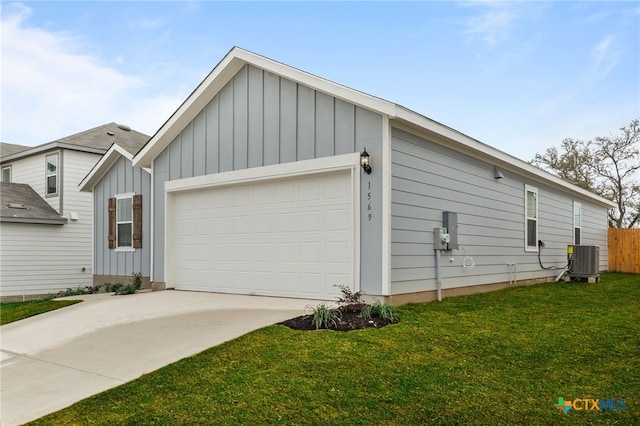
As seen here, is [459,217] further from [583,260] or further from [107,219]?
[107,219]

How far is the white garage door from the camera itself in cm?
768

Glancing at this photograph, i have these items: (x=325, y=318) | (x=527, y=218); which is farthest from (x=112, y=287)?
(x=527, y=218)

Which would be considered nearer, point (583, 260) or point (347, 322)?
point (347, 322)

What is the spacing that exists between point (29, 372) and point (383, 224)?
4.74m

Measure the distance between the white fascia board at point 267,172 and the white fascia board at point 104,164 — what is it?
2366 mm

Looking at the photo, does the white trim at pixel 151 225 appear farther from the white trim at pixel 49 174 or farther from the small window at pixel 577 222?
the small window at pixel 577 222

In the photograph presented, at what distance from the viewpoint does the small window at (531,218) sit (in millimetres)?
11984

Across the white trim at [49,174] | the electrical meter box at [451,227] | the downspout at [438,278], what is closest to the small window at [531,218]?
the electrical meter box at [451,227]

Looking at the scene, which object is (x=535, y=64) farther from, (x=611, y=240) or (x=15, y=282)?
(x=15, y=282)

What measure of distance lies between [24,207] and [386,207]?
1377 cm

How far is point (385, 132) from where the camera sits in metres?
7.12

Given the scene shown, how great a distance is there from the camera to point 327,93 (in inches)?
303

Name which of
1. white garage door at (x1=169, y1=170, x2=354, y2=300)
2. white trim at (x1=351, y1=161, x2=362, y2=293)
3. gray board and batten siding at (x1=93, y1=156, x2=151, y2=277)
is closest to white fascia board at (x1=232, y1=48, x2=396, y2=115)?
white trim at (x1=351, y1=161, x2=362, y2=293)

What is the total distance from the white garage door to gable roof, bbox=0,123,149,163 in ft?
20.8
